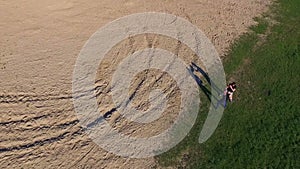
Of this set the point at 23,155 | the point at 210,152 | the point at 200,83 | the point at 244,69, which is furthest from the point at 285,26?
the point at 23,155

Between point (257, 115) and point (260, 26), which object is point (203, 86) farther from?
point (260, 26)

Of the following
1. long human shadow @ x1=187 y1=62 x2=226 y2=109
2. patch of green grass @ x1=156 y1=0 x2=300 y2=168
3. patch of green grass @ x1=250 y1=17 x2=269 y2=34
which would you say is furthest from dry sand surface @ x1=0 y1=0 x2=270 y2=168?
patch of green grass @ x1=156 y1=0 x2=300 y2=168

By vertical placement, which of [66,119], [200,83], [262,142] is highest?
[66,119]

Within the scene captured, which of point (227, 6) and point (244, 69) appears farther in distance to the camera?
point (227, 6)

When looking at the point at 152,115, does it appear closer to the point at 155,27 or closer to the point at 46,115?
the point at 46,115

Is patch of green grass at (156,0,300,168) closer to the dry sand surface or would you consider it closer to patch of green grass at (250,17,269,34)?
patch of green grass at (250,17,269,34)

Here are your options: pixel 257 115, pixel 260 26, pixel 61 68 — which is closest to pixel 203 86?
pixel 257 115
